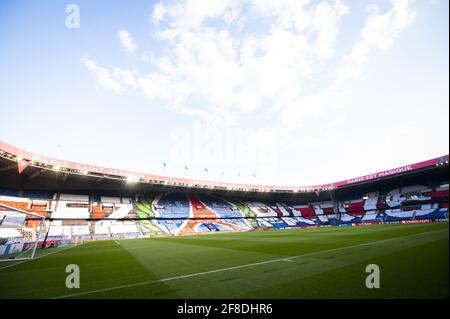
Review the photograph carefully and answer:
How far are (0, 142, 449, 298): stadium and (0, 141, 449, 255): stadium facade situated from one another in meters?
0.24

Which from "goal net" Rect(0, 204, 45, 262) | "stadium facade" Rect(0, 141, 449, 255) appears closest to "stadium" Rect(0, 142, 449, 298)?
"goal net" Rect(0, 204, 45, 262)

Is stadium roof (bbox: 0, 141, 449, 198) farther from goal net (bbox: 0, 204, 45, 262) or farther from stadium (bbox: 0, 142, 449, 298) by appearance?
goal net (bbox: 0, 204, 45, 262)

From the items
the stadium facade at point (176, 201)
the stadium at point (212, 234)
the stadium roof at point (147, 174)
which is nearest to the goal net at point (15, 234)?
the stadium at point (212, 234)

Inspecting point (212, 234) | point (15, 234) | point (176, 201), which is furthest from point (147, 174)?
point (15, 234)

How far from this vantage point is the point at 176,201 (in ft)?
166

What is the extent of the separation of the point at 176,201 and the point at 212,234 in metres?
18.7

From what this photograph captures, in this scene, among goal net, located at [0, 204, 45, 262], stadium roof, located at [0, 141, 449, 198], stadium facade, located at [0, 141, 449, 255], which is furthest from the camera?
stadium facade, located at [0, 141, 449, 255]

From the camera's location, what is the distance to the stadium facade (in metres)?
33.1

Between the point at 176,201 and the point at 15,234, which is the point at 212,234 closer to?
the point at 176,201

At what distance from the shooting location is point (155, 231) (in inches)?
1554

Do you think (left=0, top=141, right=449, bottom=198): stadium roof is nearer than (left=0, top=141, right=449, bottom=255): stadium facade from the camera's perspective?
Yes

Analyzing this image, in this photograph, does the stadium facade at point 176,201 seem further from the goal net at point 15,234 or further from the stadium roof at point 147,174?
the goal net at point 15,234

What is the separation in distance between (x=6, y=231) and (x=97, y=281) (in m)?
13.1
